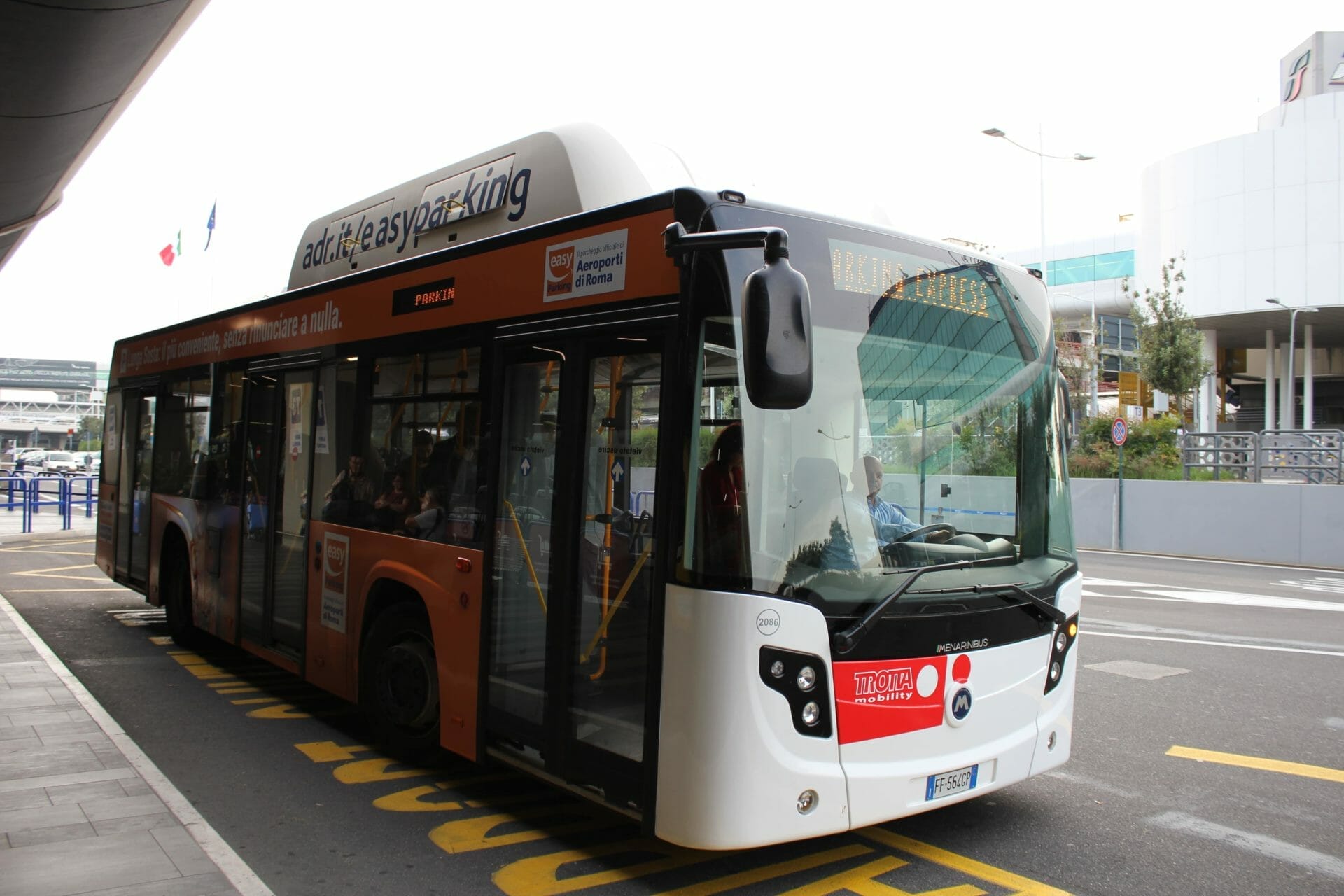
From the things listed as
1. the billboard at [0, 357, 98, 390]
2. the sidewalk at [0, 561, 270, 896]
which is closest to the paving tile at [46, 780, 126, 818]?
the sidewalk at [0, 561, 270, 896]

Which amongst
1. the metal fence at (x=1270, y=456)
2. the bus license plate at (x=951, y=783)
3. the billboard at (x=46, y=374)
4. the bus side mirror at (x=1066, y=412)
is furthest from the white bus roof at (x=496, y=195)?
the billboard at (x=46, y=374)

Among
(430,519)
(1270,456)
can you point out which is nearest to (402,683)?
(430,519)

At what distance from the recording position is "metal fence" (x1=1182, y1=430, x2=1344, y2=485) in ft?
76.9

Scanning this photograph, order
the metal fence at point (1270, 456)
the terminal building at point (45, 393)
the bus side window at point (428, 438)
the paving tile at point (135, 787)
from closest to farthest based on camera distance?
1. the paving tile at point (135, 787)
2. the bus side window at point (428, 438)
3. the metal fence at point (1270, 456)
4. the terminal building at point (45, 393)

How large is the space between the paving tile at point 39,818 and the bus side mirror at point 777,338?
407cm

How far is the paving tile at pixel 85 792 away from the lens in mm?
5473

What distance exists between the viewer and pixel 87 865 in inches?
181

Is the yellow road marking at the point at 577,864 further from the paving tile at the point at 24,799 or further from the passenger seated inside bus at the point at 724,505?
the paving tile at the point at 24,799

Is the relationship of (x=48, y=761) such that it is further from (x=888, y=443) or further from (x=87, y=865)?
(x=888, y=443)

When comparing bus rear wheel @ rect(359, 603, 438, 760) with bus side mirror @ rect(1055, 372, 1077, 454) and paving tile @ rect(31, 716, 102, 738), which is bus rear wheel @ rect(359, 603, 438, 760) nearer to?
paving tile @ rect(31, 716, 102, 738)

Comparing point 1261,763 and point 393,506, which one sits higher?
point 393,506

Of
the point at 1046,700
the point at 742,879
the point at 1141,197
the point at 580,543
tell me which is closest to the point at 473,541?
the point at 580,543

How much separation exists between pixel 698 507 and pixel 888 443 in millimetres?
930

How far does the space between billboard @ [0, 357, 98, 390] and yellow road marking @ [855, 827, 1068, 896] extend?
380 ft
